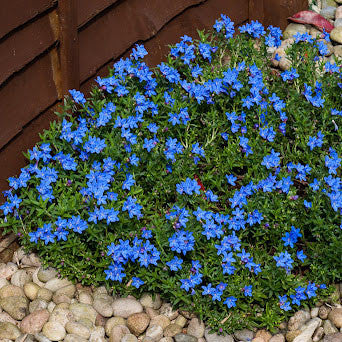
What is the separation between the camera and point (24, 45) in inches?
162

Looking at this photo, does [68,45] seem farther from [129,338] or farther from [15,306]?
[129,338]

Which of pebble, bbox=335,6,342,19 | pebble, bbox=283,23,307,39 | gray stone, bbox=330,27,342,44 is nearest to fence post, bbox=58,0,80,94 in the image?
pebble, bbox=283,23,307,39

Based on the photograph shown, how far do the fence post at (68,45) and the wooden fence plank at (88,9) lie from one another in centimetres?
9

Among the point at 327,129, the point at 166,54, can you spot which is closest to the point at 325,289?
the point at 327,129

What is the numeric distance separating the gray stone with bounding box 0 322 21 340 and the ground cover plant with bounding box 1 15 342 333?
43 cm

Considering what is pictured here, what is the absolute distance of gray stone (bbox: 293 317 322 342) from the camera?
12.4ft

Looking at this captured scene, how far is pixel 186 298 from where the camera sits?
12.7 ft

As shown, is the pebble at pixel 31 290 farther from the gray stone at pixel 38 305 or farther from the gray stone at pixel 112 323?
the gray stone at pixel 112 323

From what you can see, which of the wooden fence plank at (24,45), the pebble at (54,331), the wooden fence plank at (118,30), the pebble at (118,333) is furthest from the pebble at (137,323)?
the wooden fence plank at (118,30)

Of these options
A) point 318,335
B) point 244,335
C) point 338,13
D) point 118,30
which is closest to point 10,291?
point 244,335

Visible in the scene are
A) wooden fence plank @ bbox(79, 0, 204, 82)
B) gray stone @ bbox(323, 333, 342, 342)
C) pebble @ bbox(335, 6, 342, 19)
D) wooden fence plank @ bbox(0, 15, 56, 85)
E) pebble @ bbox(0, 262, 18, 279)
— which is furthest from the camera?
pebble @ bbox(335, 6, 342, 19)

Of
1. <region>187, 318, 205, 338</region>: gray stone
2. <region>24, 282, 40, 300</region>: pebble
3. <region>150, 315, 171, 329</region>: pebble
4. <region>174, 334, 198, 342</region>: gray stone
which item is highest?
<region>24, 282, 40, 300</region>: pebble

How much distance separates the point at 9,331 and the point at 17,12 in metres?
1.81

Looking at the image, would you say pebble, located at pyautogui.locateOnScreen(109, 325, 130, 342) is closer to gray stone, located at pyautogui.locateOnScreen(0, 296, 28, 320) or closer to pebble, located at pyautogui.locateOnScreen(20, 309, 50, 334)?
pebble, located at pyautogui.locateOnScreen(20, 309, 50, 334)
